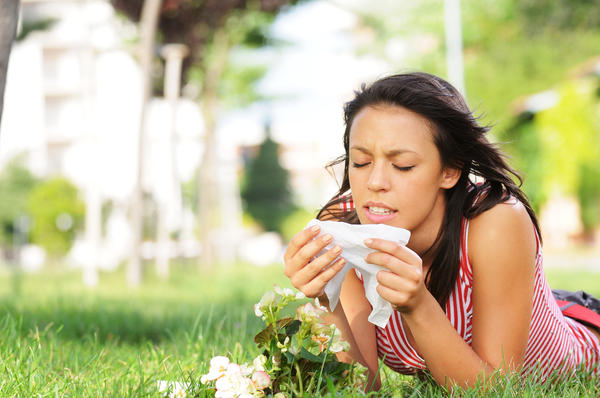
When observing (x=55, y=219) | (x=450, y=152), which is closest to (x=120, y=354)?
(x=450, y=152)

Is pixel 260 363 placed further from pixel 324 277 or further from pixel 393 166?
pixel 393 166

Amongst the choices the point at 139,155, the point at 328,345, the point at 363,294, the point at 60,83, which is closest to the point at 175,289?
the point at 139,155

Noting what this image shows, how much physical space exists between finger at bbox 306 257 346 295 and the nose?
0.25m

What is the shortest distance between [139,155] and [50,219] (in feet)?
55.7

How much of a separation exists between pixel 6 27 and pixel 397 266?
1.91 meters

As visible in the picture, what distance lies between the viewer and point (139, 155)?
9.68 metres

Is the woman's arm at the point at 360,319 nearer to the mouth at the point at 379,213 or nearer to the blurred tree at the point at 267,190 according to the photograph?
the mouth at the point at 379,213

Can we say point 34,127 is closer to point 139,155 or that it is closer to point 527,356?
point 139,155

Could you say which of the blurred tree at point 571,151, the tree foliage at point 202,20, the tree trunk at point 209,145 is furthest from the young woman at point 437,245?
the blurred tree at point 571,151

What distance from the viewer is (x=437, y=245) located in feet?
7.61

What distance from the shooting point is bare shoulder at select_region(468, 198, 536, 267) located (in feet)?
7.16

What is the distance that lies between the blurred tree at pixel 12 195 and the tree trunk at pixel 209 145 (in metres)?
21.8

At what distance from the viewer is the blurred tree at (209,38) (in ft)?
40.6

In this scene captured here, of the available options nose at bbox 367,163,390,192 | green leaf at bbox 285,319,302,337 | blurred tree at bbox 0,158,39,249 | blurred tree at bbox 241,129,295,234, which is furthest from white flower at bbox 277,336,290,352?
blurred tree at bbox 241,129,295,234
